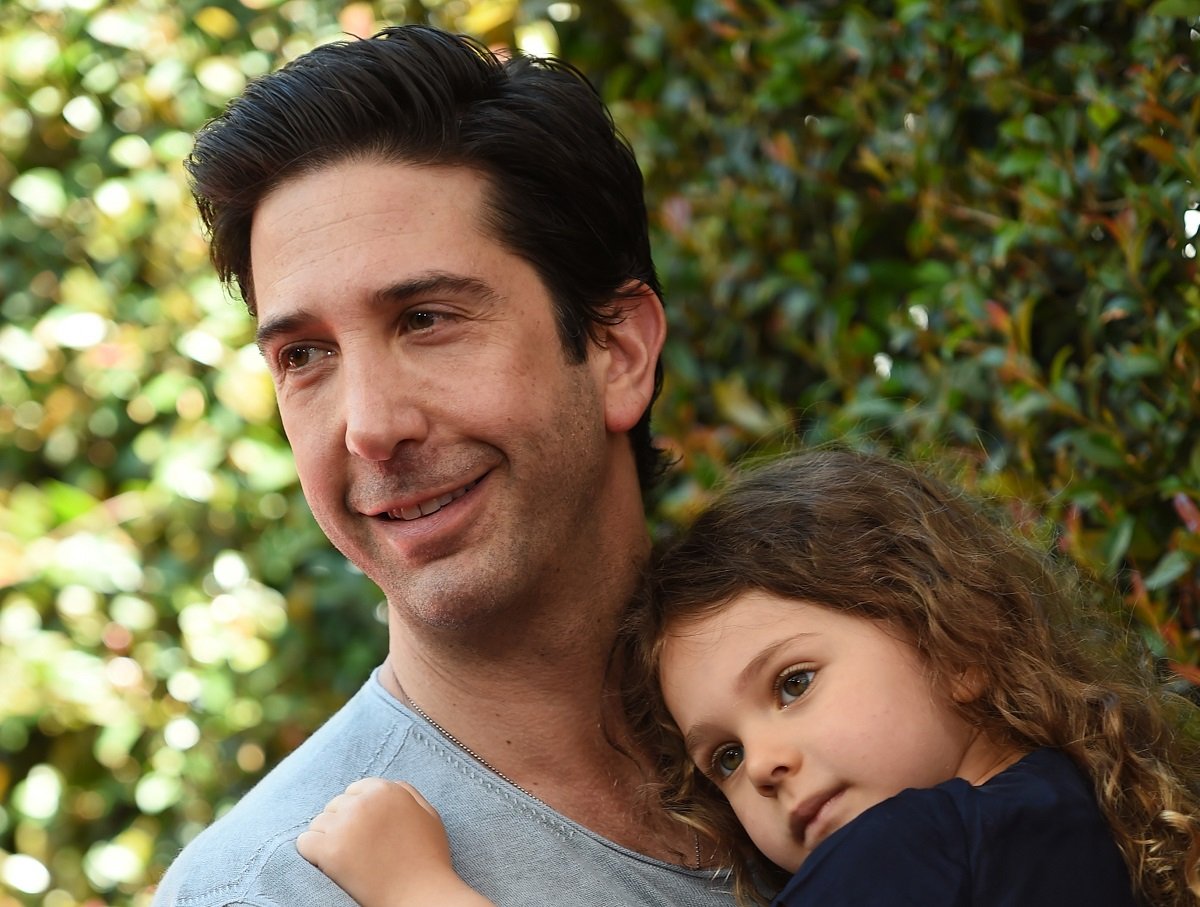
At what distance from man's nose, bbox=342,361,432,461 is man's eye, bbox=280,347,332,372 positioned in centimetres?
7

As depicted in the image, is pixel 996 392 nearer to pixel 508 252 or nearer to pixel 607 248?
pixel 607 248

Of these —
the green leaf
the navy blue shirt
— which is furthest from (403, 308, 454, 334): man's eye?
the green leaf

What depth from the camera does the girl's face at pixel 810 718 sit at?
6.04 feet

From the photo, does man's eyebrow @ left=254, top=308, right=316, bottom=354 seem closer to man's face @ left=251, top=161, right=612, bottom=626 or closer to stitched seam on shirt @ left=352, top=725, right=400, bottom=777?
man's face @ left=251, top=161, right=612, bottom=626

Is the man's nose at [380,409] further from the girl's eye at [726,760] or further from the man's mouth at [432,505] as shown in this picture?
the girl's eye at [726,760]

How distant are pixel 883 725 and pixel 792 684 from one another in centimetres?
13

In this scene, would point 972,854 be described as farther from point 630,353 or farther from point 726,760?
point 630,353

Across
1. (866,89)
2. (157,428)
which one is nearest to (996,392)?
(866,89)

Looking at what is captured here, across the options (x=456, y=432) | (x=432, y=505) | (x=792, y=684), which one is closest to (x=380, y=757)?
(x=432, y=505)

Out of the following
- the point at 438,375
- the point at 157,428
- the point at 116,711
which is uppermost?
the point at 438,375

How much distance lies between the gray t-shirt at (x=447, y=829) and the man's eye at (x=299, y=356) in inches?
18.7

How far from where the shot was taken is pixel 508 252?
6.76 feet

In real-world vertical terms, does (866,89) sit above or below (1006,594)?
above

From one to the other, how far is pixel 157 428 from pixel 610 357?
1.95 metres
